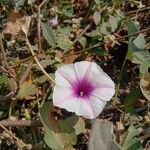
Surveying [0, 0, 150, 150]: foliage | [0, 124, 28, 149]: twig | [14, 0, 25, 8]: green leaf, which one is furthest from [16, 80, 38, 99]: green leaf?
[14, 0, 25, 8]: green leaf

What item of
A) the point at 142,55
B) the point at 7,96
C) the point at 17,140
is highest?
the point at 142,55

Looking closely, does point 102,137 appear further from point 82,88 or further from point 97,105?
point 82,88

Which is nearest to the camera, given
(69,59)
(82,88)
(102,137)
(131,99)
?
(102,137)

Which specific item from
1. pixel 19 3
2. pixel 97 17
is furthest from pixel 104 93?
pixel 19 3

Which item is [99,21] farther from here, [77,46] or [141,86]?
[141,86]

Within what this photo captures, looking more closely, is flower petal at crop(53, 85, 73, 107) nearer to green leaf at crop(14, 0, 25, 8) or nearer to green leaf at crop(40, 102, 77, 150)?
green leaf at crop(40, 102, 77, 150)

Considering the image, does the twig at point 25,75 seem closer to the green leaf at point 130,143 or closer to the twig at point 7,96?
the twig at point 7,96

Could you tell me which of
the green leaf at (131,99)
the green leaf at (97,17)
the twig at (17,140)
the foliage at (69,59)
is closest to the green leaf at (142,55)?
the foliage at (69,59)

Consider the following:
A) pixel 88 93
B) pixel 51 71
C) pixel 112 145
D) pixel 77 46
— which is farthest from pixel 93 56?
pixel 112 145
